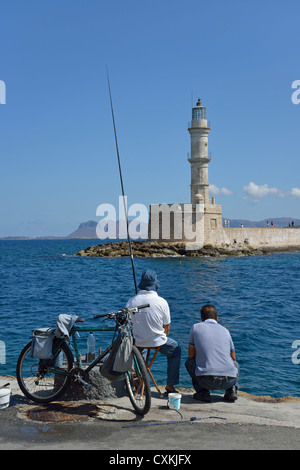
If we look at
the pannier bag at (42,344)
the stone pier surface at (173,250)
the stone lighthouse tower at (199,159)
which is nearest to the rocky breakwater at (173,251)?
the stone pier surface at (173,250)

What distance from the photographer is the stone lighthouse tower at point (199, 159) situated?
2106 inches

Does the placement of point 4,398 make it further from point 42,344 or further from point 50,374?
point 42,344

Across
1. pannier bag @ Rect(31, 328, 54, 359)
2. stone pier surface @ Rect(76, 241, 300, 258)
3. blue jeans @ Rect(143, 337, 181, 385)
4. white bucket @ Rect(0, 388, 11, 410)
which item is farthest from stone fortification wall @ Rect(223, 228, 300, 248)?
white bucket @ Rect(0, 388, 11, 410)

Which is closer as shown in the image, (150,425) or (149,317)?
(150,425)

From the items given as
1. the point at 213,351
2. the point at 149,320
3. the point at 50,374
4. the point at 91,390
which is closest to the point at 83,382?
the point at 91,390

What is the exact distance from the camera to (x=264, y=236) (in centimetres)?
6169

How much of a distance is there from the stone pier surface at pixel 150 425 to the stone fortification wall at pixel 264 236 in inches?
2052

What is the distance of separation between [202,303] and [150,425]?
17.2m

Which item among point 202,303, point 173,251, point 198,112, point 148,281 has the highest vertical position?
point 198,112

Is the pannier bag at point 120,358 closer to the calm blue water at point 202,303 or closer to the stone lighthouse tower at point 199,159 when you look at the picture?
the calm blue water at point 202,303

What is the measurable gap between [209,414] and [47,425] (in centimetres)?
164

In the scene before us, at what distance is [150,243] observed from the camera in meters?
55.0
